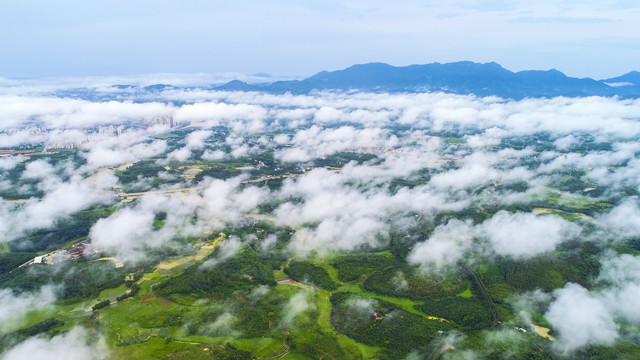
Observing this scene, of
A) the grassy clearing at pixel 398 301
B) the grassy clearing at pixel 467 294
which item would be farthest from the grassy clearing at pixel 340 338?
the grassy clearing at pixel 467 294

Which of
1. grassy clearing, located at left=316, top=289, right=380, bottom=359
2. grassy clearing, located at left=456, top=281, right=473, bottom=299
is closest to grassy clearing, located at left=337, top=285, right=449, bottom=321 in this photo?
grassy clearing, located at left=316, top=289, right=380, bottom=359

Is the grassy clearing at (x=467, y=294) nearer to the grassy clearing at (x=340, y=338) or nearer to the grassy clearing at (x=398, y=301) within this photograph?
the grassy clearing at (x=398, y=301)

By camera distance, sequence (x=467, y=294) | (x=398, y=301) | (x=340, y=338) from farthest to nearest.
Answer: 1. (x=467, y=294)
2. (x=398, y=301)
3. (x=340, y=338)

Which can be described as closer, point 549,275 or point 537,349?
point 537,349

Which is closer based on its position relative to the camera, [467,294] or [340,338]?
[340,338]

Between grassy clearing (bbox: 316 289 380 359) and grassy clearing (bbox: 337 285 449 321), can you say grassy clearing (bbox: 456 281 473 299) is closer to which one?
grassy clearing (bbox: 337 285 449 321)

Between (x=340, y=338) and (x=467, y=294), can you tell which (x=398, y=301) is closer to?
(x=467, y=294)

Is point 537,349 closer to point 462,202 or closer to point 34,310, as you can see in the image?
point 462,202

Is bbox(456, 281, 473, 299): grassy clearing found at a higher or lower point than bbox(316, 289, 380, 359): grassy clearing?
higher

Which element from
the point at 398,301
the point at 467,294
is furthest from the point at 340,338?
the point at 467,294

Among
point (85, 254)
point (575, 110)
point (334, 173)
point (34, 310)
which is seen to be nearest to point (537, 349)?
point (34, 310)

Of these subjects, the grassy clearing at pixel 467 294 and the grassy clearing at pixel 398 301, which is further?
the grassy clearing at pixel 467 294
